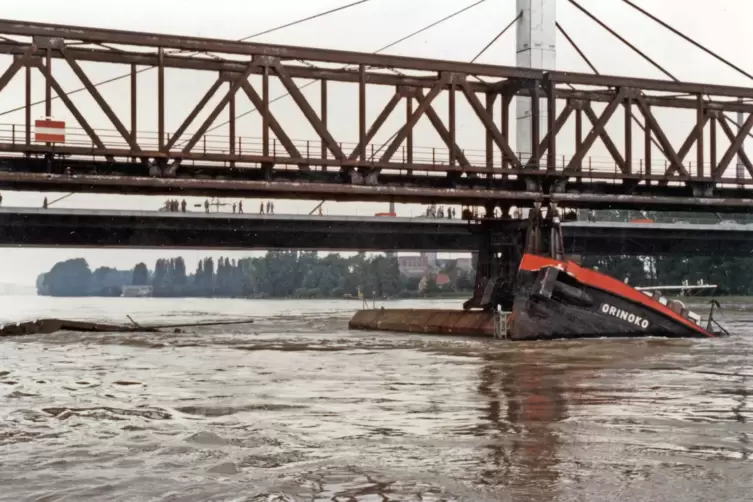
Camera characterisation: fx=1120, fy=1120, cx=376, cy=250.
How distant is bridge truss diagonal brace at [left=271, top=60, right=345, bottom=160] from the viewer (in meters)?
39.4

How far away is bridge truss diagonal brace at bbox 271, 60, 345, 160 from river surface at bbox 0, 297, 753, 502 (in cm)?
1146

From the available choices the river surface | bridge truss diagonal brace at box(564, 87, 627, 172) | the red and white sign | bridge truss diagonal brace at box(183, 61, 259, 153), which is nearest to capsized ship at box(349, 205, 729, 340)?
bridge truss diagonal brace at box(564, 87, 627, 172)

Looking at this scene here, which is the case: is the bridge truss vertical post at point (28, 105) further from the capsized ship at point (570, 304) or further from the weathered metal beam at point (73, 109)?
the capsized ship at point (570, 304)

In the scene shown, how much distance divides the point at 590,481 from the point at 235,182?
2853cm

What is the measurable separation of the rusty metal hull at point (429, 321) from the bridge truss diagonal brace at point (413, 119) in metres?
7.42

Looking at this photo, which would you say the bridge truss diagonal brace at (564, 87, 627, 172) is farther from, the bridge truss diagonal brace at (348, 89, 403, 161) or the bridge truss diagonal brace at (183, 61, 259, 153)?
the bridge truss diagonal brace at (183, 61, 259, 153)

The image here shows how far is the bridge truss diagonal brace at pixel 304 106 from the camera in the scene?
39.4 meters

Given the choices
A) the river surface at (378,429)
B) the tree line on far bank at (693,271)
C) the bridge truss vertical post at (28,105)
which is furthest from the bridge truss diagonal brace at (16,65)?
the tree line on far bank at (693,271)

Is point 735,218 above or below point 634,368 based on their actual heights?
above

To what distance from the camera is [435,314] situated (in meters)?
48.2

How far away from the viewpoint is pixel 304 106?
39531mm

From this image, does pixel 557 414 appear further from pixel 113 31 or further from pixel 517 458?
pixel 113 31

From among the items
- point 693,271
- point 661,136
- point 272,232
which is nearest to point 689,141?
point 661,136

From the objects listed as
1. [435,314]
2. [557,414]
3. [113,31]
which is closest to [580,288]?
[435,314]
